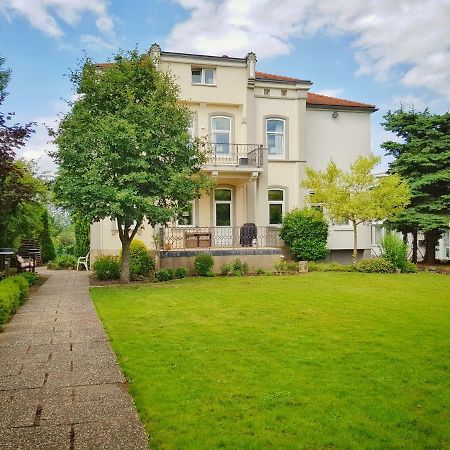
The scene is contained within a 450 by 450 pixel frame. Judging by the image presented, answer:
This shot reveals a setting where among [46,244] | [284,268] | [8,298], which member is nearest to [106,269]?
[284,268]

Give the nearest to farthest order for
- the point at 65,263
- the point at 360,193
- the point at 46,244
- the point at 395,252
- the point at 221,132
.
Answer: the point at 395,252
the point at 360,193
the point at 221,132
the point at 65,263
the point at 46,244

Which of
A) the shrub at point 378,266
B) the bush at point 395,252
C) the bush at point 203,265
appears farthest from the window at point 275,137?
the bush at point 203,265

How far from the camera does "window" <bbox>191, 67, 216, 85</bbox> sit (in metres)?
22.3

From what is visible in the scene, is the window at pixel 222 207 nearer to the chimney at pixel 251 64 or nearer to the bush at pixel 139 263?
the bush at pixel 139 263

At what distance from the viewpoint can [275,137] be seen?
2345cm

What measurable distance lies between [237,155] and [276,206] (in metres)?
3.43

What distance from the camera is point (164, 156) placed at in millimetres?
14734

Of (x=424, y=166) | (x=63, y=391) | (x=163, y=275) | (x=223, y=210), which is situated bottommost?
(x=63, y=391)

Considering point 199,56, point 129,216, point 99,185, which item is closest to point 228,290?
point 129,216

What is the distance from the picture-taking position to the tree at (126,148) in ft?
43.9

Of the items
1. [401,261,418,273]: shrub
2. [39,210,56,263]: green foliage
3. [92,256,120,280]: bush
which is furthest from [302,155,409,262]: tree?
[39,210,56,263]: green foliage

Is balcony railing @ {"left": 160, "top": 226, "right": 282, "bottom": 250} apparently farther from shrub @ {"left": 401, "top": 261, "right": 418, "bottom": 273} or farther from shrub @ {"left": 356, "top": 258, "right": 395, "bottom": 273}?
shrub @ {"left": 401, "top": 261, "right": 418, "bottom": 273}

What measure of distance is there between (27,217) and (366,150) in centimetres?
1822

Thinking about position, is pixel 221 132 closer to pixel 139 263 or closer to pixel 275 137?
pixel 275 137
